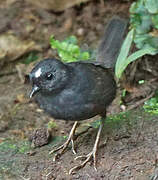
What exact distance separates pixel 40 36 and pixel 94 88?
3.27 m

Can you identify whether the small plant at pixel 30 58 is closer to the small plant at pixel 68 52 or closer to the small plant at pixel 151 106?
the small plant at pixel 68 52

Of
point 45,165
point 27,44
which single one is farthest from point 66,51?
point 45,165

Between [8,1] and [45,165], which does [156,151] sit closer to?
[45,165]

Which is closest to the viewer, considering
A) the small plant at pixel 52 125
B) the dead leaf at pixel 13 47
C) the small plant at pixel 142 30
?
the small plant at pixel 142 30

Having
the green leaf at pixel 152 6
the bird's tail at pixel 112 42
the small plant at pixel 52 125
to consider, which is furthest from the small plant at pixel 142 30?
the small plant at pixel 52 125

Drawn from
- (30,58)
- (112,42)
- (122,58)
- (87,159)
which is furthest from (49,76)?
(30,58)

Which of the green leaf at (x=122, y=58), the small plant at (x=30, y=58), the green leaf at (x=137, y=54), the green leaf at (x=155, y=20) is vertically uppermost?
the green leaf at (x=155, y=20)

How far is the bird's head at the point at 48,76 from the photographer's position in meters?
4.03

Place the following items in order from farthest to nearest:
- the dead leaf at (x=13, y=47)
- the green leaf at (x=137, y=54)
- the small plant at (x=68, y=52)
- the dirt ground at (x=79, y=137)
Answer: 1. the dead leaf at (x=13, y=47)
2. the small plant at (x=68, y=52)
3. the green leaf at (x=137, y=54)
4. the dirt ground at (x=79, y=137)

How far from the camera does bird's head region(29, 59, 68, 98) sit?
4.03 meters

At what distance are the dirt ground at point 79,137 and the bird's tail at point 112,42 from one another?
668 mm

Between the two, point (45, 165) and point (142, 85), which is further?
point (142, 85)

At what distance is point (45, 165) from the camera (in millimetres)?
4238

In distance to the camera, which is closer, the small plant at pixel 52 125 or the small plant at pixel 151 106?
the small plant at pixel 151 106
